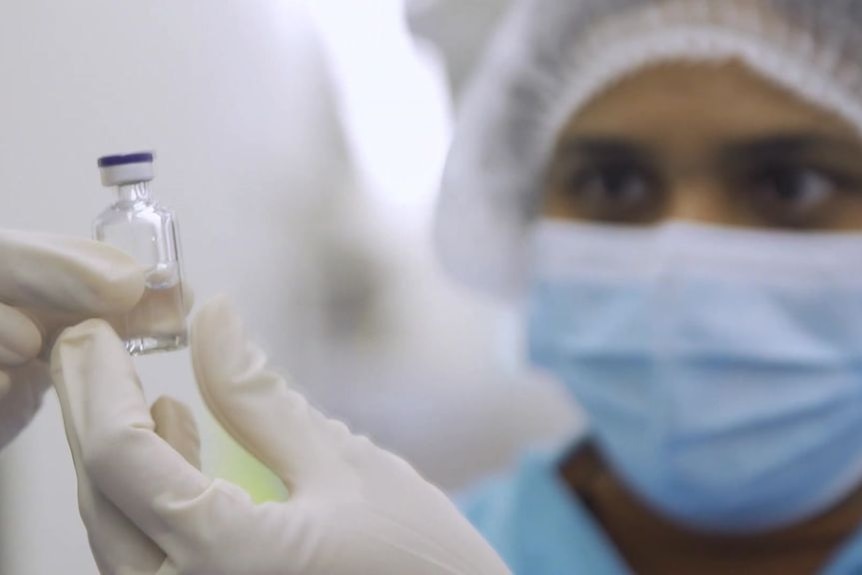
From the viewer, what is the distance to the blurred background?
34.6 inches

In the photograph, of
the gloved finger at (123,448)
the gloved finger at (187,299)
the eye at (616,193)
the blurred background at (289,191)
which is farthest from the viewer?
the eye at (616,193)

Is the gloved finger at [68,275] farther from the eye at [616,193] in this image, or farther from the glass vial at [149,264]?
the eye at [616,193]

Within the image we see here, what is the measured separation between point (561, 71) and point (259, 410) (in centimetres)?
77

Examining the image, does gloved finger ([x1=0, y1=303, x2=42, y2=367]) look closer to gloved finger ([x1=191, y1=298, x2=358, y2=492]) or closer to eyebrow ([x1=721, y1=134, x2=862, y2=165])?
gloved finger ([x1=191, y1=298, x2=358, y2=492])

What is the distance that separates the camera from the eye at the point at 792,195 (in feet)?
3.68

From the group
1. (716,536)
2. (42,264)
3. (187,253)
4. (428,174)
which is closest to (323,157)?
(428,174)

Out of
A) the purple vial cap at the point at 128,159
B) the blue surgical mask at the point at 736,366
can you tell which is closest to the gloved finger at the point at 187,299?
the purple vial cap at the point at 128,159

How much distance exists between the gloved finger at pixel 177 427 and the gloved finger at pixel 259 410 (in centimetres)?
5

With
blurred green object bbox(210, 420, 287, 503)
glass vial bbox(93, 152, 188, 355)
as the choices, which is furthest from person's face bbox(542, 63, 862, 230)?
glass vial bbox(93, 152, 188, 355)

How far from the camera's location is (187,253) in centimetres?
97

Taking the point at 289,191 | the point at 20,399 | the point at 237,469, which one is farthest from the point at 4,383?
the point at 289,191

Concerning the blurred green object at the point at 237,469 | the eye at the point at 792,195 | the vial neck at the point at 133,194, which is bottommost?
the blurred green object at the point at 237,469

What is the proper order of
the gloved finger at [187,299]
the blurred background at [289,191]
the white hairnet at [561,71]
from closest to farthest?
the gloved finger at [187,299] → the blurred background at [289,191] → the white hairnet at [561,71]

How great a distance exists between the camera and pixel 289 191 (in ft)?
5.61
